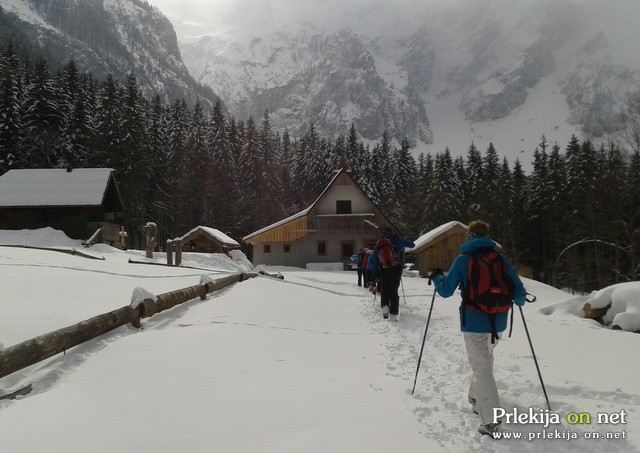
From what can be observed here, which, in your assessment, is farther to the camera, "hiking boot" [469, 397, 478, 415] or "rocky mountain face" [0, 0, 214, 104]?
"rocky mountain face" [0, 0, 214, 104]

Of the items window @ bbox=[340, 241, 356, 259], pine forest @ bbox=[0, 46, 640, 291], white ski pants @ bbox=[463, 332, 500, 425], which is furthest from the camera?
pine forest @ bbox=[0, 46, 640, 291]

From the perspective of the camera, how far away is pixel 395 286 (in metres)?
8.99

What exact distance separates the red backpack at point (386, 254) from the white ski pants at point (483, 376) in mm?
5299

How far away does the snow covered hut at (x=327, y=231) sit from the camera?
3747 centimetres

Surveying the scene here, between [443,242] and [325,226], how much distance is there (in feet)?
45.0

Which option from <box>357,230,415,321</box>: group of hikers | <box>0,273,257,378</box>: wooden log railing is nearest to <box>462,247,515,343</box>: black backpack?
<box>0,273,257,378</box>: wooden log railing

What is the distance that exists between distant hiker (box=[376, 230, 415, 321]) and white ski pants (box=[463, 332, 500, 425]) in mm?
5067

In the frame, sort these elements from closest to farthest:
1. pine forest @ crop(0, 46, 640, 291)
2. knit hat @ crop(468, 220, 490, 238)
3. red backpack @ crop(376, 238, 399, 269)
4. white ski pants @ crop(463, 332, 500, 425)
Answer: white ski pants @ crop(463, 332, 500, 425) < knit hat @ crop(468, 220, 490, 238) < red backpack @ crop(376, 238, 399, 269) < pine forest @ crop(0, 46, 640, 291)

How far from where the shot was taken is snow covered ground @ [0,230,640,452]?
9.99 ft

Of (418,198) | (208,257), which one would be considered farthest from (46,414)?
(418,198)

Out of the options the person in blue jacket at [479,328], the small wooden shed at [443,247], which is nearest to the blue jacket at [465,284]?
the person in blue jacket at [479,328]

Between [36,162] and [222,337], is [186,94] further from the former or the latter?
[222,337]

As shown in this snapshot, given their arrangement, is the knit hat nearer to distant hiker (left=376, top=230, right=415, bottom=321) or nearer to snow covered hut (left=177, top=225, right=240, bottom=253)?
distant hiker (left=376, top=230, right=415, bottom=321)

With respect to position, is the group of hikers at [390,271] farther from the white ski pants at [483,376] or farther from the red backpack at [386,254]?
the white ski pants at [483,376]
